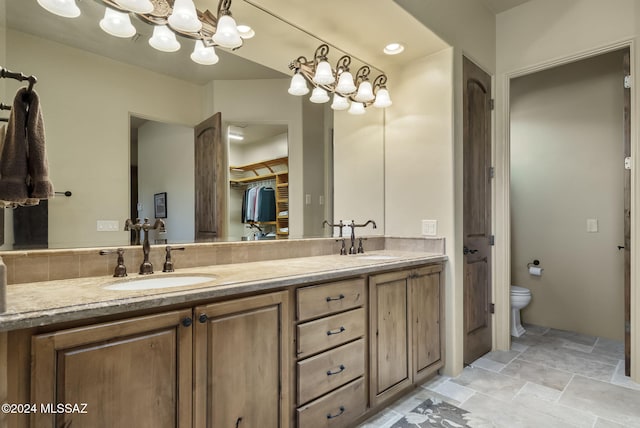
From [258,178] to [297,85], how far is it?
2.16 ft

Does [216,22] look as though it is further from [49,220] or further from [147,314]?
[147,314]

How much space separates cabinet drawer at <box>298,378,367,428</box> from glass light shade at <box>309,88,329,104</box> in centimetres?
177

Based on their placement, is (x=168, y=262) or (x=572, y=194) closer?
(x=168, y=262)

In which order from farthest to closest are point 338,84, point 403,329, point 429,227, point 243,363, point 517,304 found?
point 517,304 < point 429,227 < point 338,84 < point 403,329 < point 243,363

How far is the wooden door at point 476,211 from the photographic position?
2.51 meters

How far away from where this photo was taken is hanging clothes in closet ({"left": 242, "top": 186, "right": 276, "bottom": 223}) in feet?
6.51

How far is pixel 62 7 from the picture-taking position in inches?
52.1

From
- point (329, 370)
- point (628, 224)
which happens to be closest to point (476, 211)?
point (628, 224)

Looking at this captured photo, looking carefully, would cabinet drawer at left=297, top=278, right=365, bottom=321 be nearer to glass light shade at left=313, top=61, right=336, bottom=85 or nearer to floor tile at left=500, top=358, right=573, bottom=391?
glass light shade at left=313, top=61, right=336, bottom=85

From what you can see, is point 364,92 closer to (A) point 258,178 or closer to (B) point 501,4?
(A) point 258,178

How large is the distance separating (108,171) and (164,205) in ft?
0.92

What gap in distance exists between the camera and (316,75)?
7.14ft

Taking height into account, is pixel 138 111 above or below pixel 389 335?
above

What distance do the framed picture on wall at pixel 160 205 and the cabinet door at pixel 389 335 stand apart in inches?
43.6
